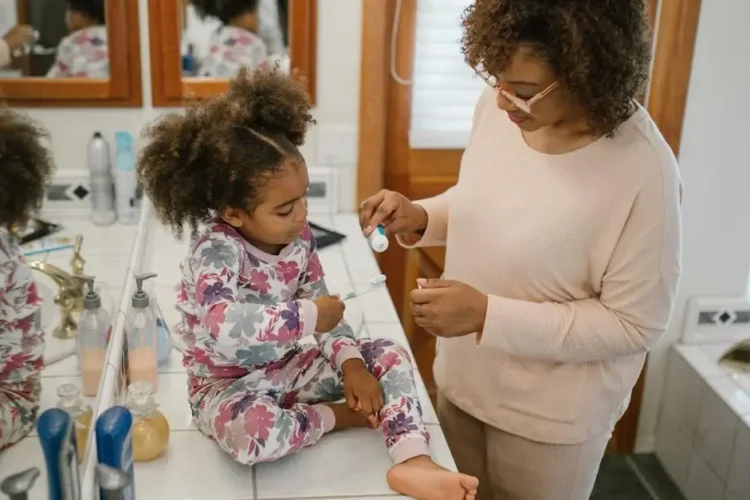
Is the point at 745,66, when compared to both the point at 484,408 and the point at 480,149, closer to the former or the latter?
the point at 480,149

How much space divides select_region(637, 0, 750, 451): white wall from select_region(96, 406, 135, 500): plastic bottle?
5.60 feet

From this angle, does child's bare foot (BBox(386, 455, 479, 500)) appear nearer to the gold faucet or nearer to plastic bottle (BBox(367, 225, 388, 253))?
plastic bottle (BBox(367, 225, 388, 253))

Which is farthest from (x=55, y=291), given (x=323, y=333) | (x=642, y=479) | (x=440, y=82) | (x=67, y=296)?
(x=642, y=479)

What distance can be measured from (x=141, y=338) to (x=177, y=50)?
828 mm

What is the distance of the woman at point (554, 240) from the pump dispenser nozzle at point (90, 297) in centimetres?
45

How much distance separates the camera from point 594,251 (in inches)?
48.6

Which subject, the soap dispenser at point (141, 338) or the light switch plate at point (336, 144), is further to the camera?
the light switch plate at point (336, 144)

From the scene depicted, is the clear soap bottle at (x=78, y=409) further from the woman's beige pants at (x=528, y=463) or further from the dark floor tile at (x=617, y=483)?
the dark floor tile at (x=617, y=483)

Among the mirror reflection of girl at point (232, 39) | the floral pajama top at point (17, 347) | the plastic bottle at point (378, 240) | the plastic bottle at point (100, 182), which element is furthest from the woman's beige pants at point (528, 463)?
the mirror reflection of girl at point (232, 39)

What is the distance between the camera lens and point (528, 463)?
137cm

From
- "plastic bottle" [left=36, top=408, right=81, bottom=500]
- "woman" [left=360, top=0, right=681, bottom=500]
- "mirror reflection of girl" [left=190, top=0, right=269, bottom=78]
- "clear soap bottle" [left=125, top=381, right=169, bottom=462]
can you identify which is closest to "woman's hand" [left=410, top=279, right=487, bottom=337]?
"woman" [left=360, top=0, right=681, bottom=500]

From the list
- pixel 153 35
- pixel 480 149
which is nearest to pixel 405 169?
pixel 153 35

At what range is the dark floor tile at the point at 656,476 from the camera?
7.79 ft

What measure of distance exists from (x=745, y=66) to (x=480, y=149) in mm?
1129
